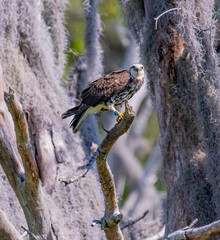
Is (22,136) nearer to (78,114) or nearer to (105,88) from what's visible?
(78,114)

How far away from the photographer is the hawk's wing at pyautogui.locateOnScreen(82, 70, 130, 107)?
4539 millimetres

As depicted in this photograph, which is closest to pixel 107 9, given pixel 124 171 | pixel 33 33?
pixel 124 171

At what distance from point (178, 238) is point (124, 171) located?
8.49 metres

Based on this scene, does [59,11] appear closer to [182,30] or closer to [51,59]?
[51,59]

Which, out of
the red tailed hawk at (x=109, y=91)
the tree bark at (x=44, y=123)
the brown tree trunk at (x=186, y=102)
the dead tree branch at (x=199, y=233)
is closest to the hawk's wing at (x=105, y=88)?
the red tailed hawk at (x=109, y=91)

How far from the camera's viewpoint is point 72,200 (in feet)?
18.0

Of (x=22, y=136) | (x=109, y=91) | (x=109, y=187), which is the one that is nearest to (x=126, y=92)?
(x=109, y=91)

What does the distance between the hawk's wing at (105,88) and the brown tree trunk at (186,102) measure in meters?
0.58

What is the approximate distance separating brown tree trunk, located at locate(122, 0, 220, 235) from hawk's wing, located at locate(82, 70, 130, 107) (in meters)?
0.58

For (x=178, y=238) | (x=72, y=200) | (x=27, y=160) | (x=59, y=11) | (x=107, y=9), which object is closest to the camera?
(x=178, y=238)

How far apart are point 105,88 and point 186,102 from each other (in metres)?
0.80

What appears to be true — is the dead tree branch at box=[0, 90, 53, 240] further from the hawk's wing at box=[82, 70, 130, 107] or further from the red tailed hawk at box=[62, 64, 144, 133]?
the hawk's wing at box=[82, 70, 130, 107]

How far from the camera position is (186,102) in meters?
4.98

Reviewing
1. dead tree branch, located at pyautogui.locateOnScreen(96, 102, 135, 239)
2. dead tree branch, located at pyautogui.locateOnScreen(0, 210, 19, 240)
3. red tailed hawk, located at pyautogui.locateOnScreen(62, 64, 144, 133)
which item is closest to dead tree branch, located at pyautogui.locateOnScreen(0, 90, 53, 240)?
dead tree branch, located at pyautogui.locateOnScreen(0, 210, 19, 240)
